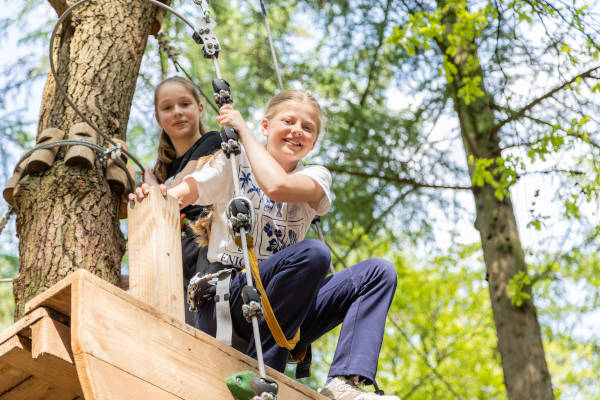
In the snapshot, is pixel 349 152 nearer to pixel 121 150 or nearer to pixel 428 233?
pixel 428 233

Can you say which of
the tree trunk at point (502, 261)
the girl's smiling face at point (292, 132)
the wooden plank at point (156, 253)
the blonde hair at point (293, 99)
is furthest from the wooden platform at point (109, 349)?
the tree trunk at point (502, 261)

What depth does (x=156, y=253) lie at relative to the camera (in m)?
2.12

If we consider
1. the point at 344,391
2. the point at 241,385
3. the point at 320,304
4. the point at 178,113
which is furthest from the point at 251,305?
the point at 178,113

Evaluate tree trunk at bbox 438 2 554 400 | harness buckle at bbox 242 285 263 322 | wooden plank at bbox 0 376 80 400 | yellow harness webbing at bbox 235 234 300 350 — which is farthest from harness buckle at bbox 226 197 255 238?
tree trunk at bbox 438 2 554 400

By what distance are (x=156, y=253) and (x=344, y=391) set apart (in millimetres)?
759

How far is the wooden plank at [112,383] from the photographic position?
1700 mm

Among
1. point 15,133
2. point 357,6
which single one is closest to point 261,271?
point 15,133

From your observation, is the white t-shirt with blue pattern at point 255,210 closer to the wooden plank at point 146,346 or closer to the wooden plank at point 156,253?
the wooden plank at point 156,253

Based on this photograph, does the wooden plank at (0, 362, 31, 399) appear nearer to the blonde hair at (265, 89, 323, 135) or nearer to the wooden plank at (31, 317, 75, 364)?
the wooden plank at (31, 317, 75, 364)

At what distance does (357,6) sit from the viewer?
6.87 m

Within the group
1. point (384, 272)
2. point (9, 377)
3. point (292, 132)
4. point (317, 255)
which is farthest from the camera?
point (292, 132)

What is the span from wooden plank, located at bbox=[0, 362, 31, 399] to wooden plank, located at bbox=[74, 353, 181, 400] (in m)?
0.44

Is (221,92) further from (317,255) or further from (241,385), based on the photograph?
(241,385)

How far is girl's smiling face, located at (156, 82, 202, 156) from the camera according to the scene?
3406 mm
